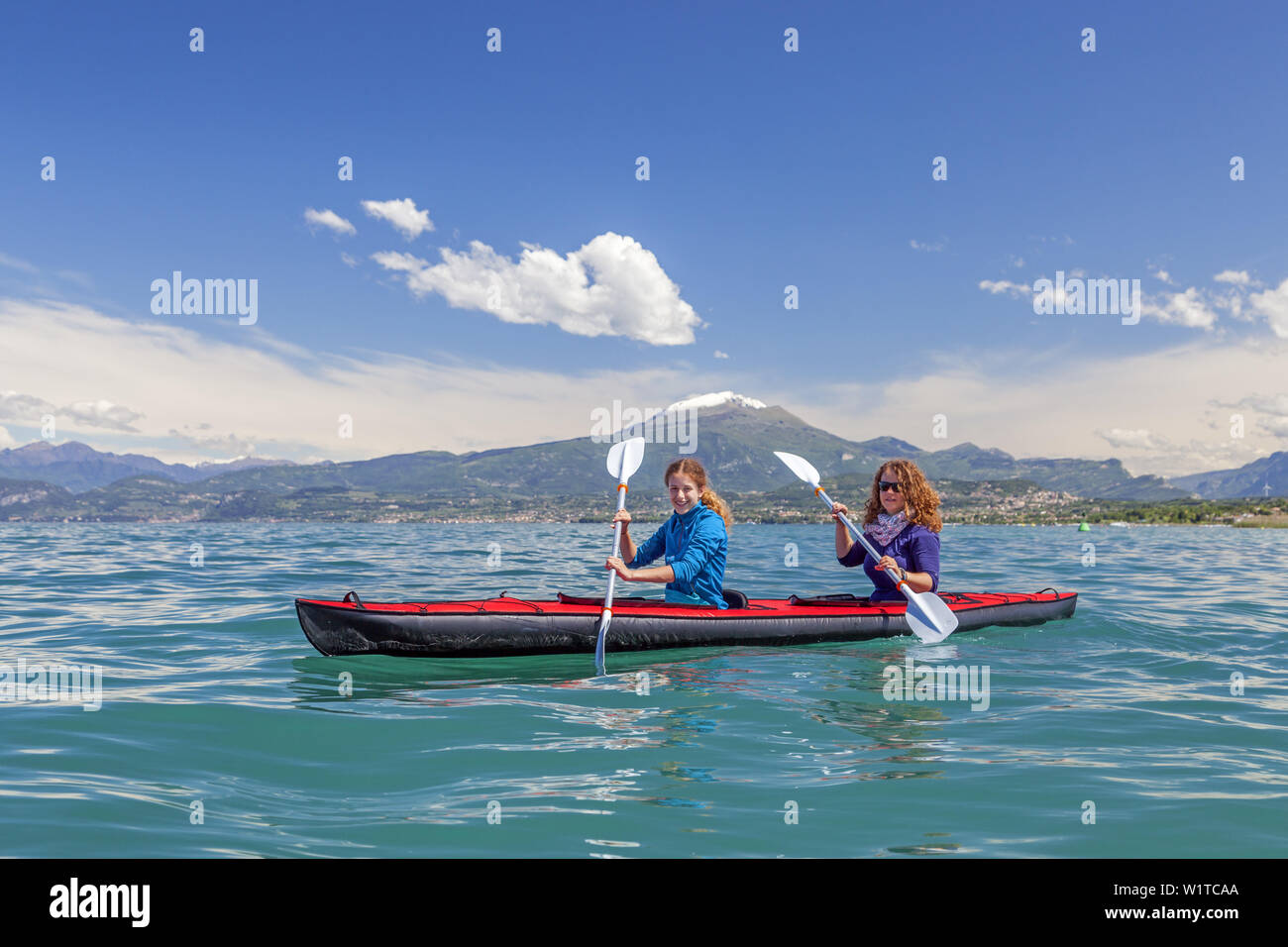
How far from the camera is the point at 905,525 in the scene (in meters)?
10.2

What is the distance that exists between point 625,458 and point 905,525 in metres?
3.98

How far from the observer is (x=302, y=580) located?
60.0 feet

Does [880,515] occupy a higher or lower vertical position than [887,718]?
higher

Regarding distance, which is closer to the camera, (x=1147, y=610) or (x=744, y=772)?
(x=744, y=772)

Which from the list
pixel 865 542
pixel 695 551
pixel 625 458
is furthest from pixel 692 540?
pixel 625 458

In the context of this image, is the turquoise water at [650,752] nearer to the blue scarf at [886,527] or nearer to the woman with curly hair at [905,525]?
the woman with curly hair at [905,525]

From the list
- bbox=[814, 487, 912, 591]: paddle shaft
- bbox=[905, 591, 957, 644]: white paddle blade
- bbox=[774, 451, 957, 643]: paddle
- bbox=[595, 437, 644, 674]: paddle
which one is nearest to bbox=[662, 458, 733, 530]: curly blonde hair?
bbox=[595, 437, 644, 674]: paddle

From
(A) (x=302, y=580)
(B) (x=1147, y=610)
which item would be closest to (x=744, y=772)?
(B) (x=1147, y=610)

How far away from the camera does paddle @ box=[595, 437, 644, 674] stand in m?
8.74

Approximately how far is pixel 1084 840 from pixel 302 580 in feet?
57.1

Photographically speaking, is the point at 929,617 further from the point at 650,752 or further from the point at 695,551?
the point at 650,752

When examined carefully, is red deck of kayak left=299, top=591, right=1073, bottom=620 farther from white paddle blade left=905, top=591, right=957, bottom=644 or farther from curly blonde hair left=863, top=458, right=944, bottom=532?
curly blonde hair left=863, top=458, right=944, bottom=532

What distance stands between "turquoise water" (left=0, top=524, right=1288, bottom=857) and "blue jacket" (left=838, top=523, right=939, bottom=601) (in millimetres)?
1048
